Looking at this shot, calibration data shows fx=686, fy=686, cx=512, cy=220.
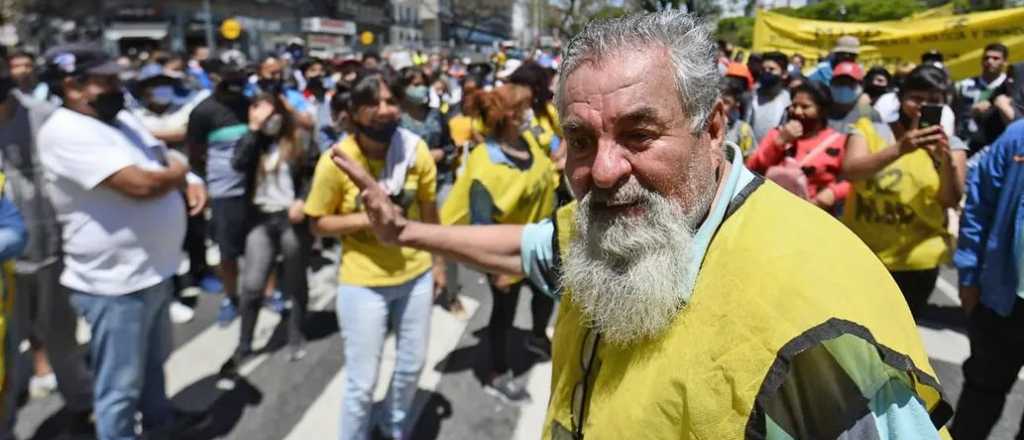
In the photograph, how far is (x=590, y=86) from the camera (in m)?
1.27

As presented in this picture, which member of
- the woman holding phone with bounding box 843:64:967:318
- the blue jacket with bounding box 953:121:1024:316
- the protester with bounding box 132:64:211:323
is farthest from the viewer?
the protester with bounding box 132:64:211:323

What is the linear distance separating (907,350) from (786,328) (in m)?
0.18

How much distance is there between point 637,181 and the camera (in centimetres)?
127

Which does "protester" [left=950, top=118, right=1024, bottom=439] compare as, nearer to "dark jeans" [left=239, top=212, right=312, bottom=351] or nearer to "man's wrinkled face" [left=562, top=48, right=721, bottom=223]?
"man's wrinkled face" [left=562, top=48, right=721, bottom=223]

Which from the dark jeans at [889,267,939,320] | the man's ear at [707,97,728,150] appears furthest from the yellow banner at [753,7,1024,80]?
the man's ear at [707,97,728,150]

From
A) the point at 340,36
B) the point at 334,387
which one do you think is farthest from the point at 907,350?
the point at 340,36

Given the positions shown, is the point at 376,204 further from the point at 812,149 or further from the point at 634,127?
the point at 812,149

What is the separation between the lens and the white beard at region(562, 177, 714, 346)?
3.99 ft

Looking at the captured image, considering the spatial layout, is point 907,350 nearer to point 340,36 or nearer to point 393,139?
point 393,139

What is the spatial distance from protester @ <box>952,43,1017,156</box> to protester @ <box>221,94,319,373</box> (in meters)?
4.79

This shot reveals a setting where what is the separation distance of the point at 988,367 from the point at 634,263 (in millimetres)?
2280

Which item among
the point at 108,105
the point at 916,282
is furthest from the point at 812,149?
the point at 108,105

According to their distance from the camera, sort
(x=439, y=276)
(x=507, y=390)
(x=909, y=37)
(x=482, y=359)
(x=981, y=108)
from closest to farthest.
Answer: (x=507, y=390) < (x=482, y=359) < (x=439, y=276) < (x=981, y=108) < (x=909, y=37)

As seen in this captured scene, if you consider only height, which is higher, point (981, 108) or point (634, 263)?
point (634, 263)
